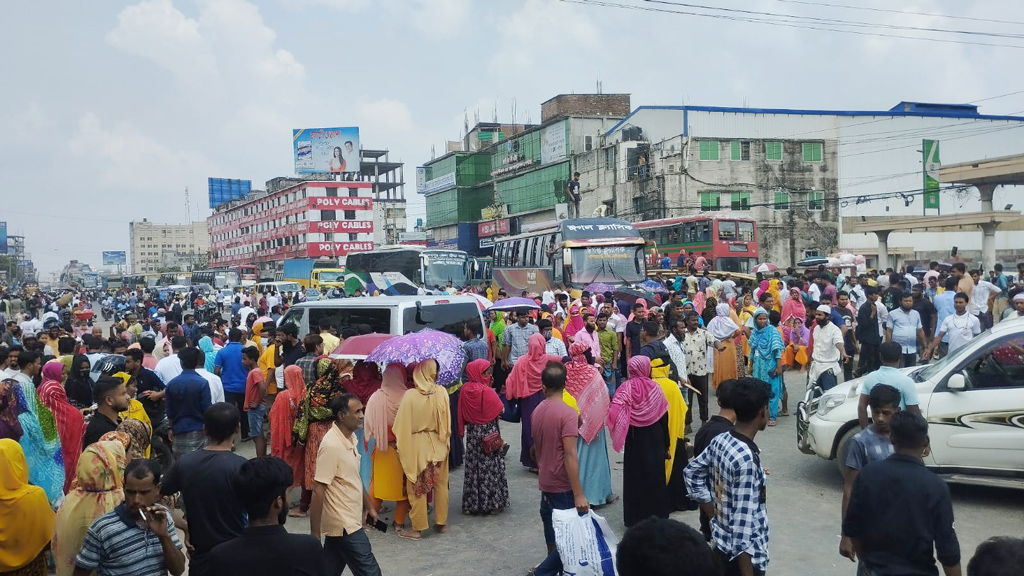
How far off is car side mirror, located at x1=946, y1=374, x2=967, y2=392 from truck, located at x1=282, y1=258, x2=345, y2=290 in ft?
106

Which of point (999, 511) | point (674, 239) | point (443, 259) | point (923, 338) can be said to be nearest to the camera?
point (999, 511)

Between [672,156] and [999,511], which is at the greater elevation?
[672,156]

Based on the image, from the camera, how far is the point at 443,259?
30.2 m

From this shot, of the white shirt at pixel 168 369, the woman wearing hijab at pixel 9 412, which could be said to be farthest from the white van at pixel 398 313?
the woman wearing hijab at pixel 9 412

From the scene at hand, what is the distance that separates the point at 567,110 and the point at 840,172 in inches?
837

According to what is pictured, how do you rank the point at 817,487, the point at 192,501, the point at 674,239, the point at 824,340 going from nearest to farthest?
the point at 192,501, the point at 817,487, the point at 824,340, the point at 674,239

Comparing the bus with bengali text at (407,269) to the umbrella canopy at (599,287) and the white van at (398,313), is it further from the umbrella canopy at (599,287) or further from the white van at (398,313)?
the white van at (398,313)

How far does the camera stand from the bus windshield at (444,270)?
1172 inches

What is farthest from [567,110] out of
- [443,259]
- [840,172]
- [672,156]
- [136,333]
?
[136,333]

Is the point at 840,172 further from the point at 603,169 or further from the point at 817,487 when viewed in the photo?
the point at 817,487

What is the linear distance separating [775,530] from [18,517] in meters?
5.90

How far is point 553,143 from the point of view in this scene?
59281 mm

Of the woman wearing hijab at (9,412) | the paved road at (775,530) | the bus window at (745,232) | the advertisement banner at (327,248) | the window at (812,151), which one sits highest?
the window at (812,151)

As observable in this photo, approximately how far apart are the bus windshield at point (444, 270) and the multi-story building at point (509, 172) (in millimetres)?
28730
